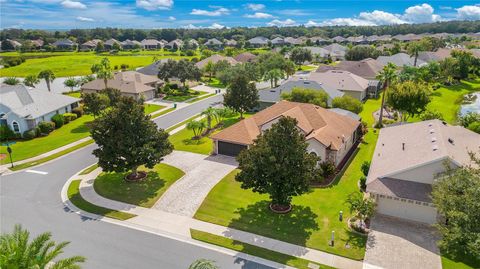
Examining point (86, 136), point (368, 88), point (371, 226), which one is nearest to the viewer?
point (371, 226)

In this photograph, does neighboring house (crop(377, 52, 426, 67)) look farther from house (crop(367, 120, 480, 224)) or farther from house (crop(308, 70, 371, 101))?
house (crop(367, 120, 480, 224))

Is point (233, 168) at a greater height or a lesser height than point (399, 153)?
lesser

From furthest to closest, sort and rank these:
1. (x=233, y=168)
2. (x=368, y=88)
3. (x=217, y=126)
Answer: (x=368, y=88) < (x=217, y=126) < (x=233, y=168)

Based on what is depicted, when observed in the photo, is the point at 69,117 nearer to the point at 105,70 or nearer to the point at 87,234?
the point at 105,70

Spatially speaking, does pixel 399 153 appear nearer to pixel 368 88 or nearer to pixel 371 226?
pixel 371 226

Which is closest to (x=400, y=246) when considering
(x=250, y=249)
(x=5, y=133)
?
(x=250, y=249)

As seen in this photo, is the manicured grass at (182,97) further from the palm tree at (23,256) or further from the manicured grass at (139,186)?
the palm tree at (23,256)

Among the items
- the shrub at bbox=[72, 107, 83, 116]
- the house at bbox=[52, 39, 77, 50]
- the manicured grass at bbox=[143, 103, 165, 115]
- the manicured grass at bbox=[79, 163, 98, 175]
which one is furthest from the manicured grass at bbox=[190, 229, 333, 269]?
the house at bbox=[52, 39, 77, 50]

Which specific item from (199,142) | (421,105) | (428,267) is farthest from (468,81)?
(428,267)
